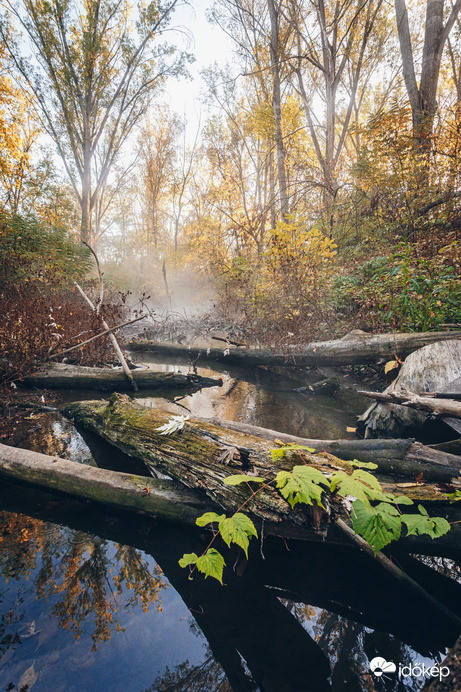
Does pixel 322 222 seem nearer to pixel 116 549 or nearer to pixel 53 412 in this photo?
pixel 53 412

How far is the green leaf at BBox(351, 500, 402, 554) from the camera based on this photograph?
1.35 metres

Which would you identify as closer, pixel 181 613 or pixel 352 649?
pixel 352 649

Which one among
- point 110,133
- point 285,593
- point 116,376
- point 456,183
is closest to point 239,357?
point 116,376

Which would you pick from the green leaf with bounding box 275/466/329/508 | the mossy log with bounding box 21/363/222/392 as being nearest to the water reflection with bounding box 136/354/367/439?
the mossy log with bounding box 21/363/222/392

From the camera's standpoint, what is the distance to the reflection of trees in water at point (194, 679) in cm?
137

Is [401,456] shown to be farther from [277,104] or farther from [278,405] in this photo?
[277,104]

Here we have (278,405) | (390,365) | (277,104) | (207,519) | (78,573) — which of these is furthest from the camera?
(277,104)

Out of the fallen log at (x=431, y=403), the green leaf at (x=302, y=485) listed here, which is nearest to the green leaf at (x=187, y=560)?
the green leaf at (x=302, y=485)

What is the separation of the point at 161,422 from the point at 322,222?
819 centimetres

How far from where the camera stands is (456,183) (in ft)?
20.4

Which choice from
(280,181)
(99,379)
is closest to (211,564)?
(99,379)

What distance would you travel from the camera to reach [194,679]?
1414mm

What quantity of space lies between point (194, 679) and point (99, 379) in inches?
186

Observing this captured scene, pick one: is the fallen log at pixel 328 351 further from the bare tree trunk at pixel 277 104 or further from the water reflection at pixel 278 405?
the bare tree trunk at pixel 277 104
